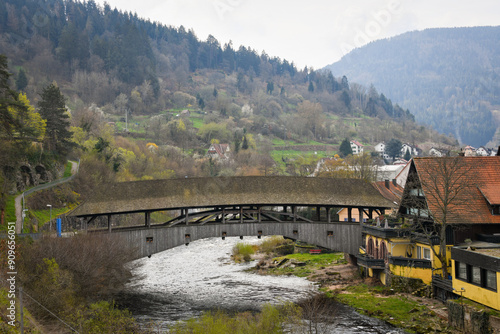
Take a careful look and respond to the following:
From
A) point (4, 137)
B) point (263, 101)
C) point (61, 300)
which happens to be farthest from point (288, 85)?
point (61, 300)

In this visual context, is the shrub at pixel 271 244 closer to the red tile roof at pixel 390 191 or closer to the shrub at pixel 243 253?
the shrub at pixel 243 253

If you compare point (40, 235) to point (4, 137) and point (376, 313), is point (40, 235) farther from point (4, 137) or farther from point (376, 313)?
point (376, 313)

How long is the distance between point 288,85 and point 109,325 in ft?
529

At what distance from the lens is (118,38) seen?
124562mm

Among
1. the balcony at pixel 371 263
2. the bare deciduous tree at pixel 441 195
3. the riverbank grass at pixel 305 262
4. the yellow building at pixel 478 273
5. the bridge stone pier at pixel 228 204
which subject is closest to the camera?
the yellow building at pixel 478 273

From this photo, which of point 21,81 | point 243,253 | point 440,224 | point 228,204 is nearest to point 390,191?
point 243,253

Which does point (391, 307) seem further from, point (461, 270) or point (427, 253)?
point (427, 253)

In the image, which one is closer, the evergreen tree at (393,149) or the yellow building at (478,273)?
the yellow building at (478,273)

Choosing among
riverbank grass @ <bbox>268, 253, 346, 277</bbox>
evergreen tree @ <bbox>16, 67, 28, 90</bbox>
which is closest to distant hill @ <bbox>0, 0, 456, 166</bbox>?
evergreen tree @ <bbox>16, 67, 28, 90</bbox>

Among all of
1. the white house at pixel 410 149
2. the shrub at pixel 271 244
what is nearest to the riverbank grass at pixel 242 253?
the shrub at pixel 271 244

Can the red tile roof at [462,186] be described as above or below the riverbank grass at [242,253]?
above

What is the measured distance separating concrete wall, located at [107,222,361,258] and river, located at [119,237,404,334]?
2.89m

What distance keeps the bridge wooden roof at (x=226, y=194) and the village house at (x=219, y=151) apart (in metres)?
50.7

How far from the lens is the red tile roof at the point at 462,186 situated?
87.6 feet
